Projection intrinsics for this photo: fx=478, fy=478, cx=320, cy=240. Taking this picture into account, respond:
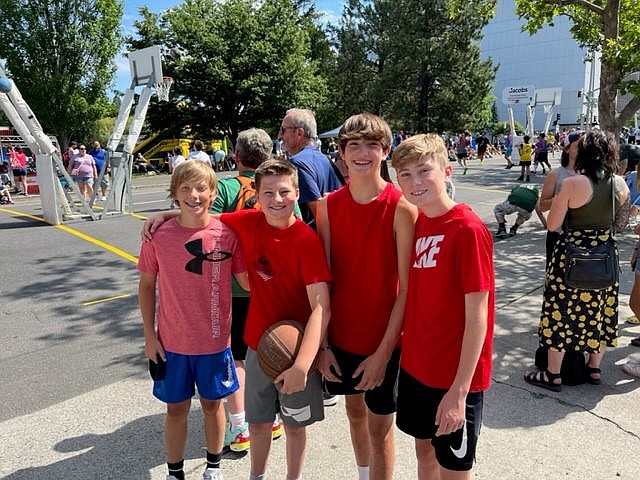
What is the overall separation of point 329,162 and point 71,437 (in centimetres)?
245

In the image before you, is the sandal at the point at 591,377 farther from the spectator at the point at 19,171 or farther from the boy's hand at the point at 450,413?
the spectator at the point at 19,171

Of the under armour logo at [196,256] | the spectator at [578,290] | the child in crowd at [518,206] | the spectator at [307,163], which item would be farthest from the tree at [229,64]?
the under armour logo at [196,256]

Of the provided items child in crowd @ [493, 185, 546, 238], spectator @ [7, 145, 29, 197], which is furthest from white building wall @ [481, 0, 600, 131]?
child in crowd @ [493, 185, 546, 238]

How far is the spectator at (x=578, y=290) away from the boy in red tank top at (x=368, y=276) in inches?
66.5

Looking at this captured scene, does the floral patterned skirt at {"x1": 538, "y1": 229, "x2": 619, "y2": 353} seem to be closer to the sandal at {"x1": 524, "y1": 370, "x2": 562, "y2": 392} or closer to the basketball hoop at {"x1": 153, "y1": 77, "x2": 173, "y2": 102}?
the sandal at {"x1": 524, "y1": 370, "x2": 562, "y2": 392}

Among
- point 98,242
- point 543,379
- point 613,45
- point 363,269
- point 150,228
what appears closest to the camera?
point 363,269

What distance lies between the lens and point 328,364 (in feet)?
7.27

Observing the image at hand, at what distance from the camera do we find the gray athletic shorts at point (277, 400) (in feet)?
7.30

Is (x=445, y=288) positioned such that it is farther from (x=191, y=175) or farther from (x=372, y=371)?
(x=191, y=175)

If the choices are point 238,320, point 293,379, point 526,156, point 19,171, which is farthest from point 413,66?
point 293,379

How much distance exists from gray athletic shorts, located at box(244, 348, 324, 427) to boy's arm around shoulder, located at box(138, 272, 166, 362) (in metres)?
0.49

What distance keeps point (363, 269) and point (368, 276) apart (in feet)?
0.13

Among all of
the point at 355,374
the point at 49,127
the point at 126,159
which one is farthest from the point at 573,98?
the point at 355,374

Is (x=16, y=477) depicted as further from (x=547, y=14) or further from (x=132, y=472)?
(x=547, y=14)
